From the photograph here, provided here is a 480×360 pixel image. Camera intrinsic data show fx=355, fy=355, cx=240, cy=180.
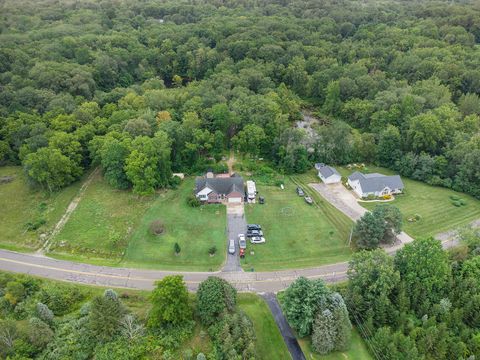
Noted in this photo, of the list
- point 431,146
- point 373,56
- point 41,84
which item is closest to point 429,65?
point 373,56

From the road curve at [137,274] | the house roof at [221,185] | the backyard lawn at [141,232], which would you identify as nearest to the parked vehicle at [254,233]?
the backyard lawn at [141,232]

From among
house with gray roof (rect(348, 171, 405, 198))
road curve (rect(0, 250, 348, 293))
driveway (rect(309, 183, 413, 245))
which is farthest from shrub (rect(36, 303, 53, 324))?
house with gray roof (rect(348, 171, 405, 198))

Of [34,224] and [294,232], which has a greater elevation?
[34,224]

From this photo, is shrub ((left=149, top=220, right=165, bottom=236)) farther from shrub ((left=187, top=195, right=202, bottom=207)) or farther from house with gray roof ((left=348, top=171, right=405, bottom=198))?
house with gray roof ((left=348, top=171, right=405, bottom=198))

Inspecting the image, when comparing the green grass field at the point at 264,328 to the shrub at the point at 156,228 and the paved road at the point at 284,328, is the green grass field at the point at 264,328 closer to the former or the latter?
the paved road at the point at 284,328

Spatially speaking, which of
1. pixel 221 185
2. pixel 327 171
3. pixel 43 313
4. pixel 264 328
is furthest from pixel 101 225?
pixel 327 171

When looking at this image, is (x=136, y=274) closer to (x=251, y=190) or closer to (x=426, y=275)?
(x=251, y=190)
